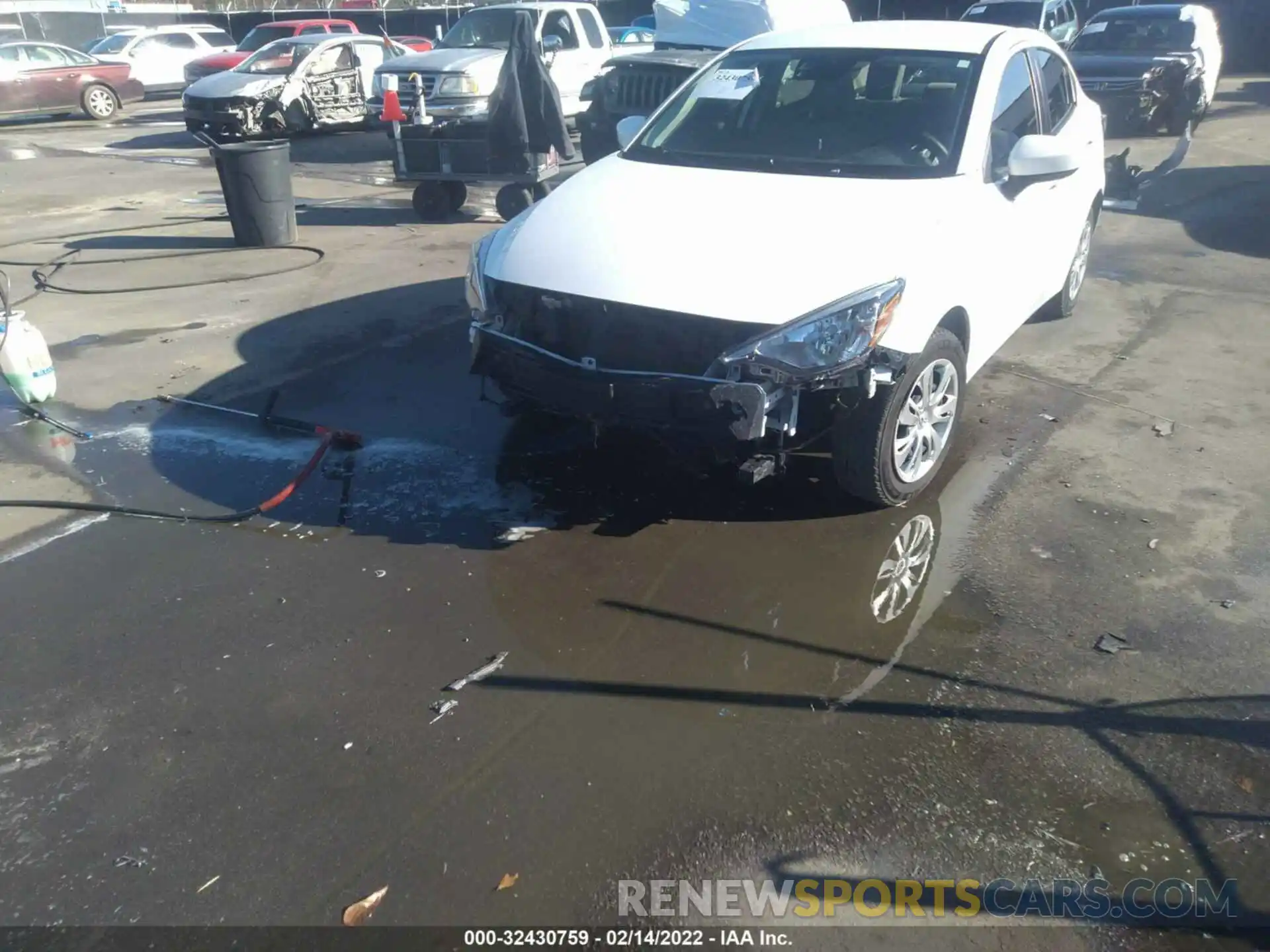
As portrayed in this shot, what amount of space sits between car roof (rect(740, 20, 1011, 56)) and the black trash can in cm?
522

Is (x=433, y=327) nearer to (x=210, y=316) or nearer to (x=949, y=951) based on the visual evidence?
(x=210, y=316)

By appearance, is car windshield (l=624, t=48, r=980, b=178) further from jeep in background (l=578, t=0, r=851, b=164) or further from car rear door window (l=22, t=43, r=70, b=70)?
car rear door window (l=22, t=43, r=70, b=70)

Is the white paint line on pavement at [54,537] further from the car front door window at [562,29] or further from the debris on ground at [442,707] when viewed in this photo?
the car front door window at [562,29]

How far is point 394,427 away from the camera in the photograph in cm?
546

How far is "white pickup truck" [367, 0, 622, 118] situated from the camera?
1170cm

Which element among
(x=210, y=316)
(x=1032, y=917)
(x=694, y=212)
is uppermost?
(x=694, y=212)

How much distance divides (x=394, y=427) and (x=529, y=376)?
150cm

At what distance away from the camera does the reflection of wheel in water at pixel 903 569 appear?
388 cm

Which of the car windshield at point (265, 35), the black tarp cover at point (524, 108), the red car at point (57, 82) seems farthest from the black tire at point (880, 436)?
the red car at point (57, 82)

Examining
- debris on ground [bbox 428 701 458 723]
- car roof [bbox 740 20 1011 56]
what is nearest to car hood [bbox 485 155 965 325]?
car roof [bbox 740 20 1011 56]

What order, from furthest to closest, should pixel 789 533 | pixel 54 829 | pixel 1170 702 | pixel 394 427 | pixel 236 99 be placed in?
pixel 236 99 < pixel 394 427 < pixel 789 533 < pixel 1170 702 < pixel 54 829

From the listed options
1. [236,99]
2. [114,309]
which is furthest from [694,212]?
[236,99]

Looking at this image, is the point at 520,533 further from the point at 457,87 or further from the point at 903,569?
the point at 457,87

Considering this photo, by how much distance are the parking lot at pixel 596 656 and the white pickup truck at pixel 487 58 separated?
6421 mm
